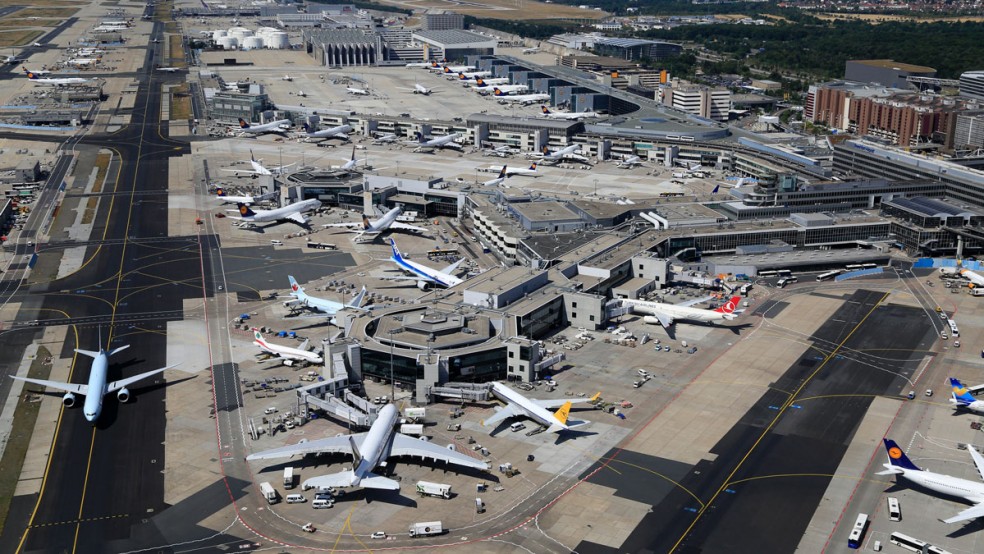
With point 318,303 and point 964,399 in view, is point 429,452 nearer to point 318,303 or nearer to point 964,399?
point 318,303

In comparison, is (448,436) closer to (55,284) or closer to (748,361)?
(748,361)

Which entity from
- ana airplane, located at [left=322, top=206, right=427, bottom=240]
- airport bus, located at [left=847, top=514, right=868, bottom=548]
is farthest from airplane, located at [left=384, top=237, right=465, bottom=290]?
airport bus, located at [left=847, top=514, right=868, bottom=548]

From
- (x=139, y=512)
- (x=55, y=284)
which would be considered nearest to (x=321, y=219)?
(x=55, y=284)

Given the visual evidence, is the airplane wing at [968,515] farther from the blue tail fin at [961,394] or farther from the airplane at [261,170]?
the airplane at [261,170]

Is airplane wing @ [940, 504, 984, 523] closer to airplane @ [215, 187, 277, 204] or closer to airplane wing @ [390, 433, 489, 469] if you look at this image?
airplane wing @ [390, 433, 489, 469]

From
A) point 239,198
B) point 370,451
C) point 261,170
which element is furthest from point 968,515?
point 261,170

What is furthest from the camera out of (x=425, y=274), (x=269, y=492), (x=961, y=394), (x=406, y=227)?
(x=406, y=227)

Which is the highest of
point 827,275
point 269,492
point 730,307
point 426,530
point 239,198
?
point 239,198

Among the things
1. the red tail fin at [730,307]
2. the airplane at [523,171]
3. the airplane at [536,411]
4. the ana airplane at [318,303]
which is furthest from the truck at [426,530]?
the airplane at [523,171]
